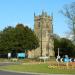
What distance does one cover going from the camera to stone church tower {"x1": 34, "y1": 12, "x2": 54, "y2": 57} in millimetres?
135625

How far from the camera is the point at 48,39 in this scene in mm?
136500

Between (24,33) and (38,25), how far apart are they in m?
29.0

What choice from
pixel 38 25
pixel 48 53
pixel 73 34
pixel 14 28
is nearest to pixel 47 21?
pixel 38 25

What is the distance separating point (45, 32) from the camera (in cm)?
13600

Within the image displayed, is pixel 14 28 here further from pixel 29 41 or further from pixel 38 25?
pixel 38 25

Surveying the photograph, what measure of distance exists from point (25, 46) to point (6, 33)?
7.51 metres

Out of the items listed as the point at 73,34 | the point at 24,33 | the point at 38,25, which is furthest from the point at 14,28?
the point at 73,34

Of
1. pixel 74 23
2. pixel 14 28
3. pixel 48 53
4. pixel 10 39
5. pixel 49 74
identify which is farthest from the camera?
pixel 48 53

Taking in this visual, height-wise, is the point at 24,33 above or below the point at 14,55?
above

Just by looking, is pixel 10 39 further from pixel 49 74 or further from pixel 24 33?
pixel 49 74

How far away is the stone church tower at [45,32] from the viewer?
13562 cm

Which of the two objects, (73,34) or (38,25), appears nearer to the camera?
(73,34)

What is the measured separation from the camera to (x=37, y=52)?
13962cm

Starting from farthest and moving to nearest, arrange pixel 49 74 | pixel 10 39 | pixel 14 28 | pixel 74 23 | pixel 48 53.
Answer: pixel 48 53 < pixel 14 28 < pixel 10 39 < pixel 74 23 < pixel 49 74
